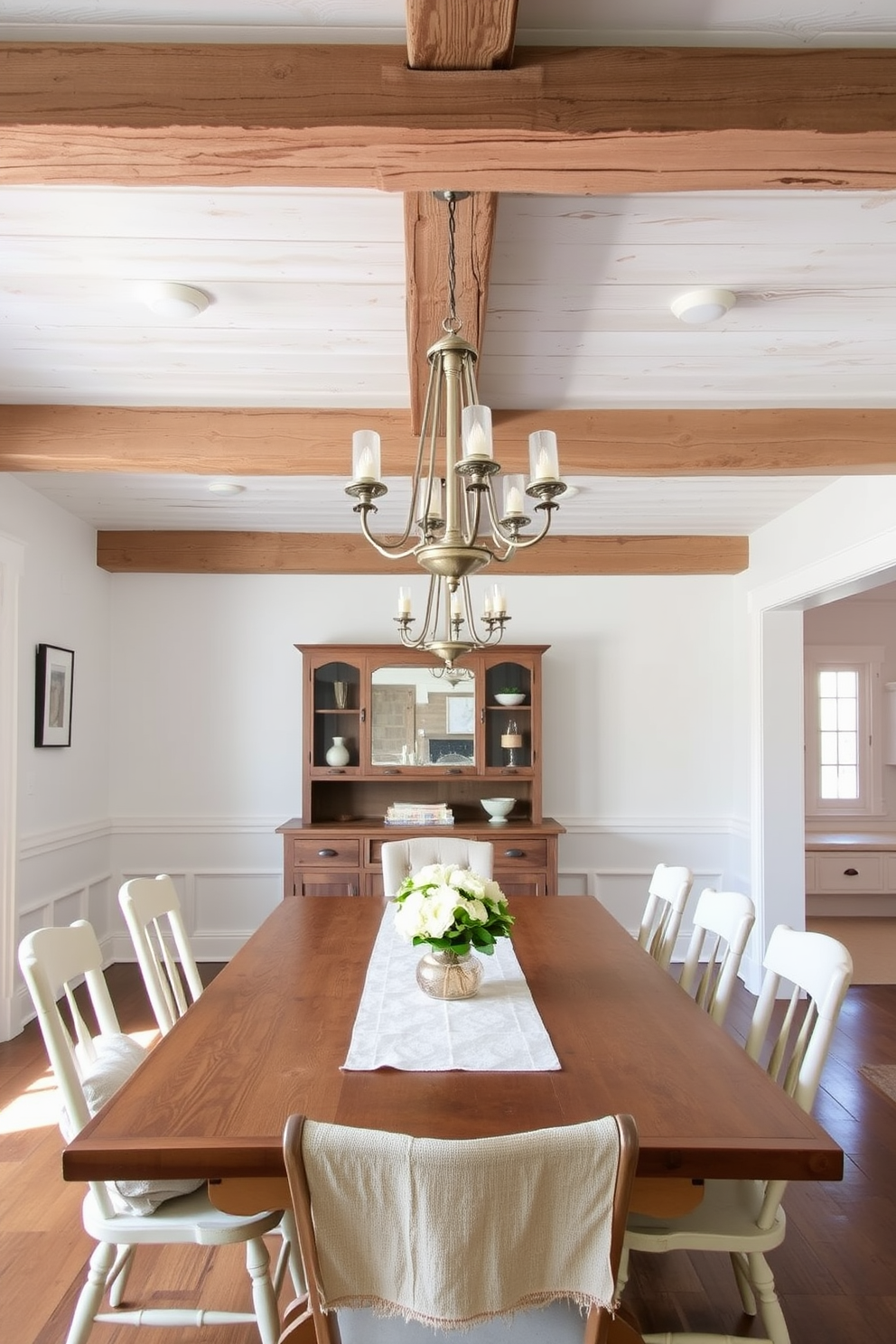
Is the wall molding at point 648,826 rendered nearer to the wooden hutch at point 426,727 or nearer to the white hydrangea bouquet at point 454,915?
the wooden hutch at point 426,727

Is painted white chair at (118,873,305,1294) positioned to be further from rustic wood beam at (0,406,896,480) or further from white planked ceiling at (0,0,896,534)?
white planked ceiling at (0,0,896,534)

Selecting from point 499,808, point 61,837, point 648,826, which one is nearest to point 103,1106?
point 61,837

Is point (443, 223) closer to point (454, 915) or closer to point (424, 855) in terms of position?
point (454, 915)

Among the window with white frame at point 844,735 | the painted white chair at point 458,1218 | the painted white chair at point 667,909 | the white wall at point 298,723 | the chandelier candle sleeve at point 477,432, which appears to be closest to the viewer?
the painted white chair at point 458,1218

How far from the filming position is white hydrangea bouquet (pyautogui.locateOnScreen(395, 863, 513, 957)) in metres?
2.04

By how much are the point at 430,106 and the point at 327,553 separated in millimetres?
3883

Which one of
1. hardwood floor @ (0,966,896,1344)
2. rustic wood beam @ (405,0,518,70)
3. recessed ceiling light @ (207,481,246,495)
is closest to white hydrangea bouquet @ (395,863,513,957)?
hardwood floor @ (0,966,896,1344)

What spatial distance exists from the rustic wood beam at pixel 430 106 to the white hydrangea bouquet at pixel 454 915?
4.84ft

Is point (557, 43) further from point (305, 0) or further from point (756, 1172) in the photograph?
point (756, 1172)

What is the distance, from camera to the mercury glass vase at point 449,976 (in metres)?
2.12

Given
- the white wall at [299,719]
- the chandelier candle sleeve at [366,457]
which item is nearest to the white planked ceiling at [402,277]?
the chandelier candle sleeve at [366,457]

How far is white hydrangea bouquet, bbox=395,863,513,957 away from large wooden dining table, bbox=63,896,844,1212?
23cm

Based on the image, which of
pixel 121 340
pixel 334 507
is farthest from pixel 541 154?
pixel 334 507

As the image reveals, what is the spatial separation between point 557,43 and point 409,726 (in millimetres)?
3897
